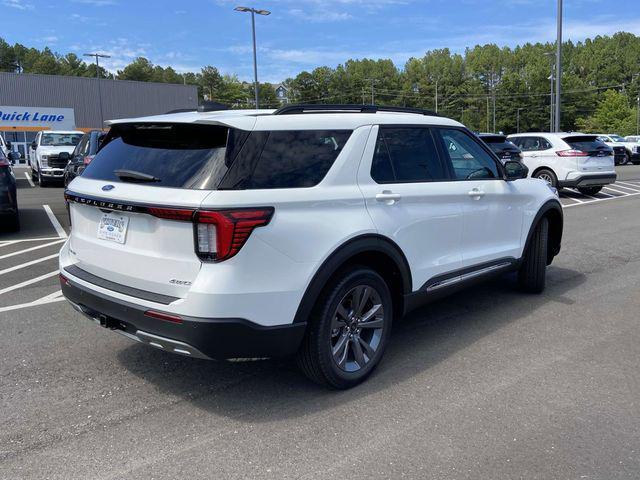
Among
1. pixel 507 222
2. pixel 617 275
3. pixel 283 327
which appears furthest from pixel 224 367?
pixel 617 275

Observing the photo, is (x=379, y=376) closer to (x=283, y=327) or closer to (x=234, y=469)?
(x=283, y=327)

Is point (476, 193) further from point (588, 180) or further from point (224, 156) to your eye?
point (588, 180)

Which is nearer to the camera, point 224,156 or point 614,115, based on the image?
point 224,156

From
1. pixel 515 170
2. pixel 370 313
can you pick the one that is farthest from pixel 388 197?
pixel 515 170

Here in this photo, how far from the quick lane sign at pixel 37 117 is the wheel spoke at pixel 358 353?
161ft

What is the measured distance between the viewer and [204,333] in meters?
3.05

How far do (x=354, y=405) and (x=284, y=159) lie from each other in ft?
5.11

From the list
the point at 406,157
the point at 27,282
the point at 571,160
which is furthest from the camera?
the point at 571,160

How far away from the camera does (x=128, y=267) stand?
132 inches

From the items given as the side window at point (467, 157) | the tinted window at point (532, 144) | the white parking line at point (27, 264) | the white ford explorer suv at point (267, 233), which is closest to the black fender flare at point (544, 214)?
the side window at point (467, 157)

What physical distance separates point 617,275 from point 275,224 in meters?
5.22

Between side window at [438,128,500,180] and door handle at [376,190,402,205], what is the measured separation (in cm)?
93

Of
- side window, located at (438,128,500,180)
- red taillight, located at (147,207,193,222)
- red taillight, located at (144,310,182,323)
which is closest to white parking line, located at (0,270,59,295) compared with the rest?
red taillight, located at (144,310,182,323)

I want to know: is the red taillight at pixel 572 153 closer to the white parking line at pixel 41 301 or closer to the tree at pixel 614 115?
the white parking line at pixel 41 301
